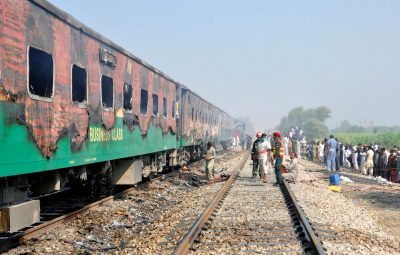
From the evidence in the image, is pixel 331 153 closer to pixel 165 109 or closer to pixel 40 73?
pixel 165 109

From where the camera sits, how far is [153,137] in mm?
14305

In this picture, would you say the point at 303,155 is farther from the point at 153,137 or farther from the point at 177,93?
the point at 153,137

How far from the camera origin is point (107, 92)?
1027cm

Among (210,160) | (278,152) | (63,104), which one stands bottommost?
(210,160)

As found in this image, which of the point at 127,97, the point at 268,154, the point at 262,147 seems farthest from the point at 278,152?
the point at 127,97

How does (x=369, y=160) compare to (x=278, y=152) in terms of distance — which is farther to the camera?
(x=369, y=160)

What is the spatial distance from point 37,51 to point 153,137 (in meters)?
7.52

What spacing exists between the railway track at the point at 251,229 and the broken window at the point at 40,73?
9.63ft

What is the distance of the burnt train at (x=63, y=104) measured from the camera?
244 inches

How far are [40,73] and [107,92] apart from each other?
3.19m

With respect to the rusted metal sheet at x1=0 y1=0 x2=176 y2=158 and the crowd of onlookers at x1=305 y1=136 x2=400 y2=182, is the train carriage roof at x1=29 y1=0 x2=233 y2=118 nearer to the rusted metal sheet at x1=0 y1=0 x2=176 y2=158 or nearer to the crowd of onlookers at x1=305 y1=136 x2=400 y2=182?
the rusted metal sheet at x1=0 y1=0 x2=176 y2=158

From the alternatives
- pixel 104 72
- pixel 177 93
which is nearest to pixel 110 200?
pixel 104 72

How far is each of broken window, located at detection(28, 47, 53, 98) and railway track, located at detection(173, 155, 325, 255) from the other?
9.63 feet

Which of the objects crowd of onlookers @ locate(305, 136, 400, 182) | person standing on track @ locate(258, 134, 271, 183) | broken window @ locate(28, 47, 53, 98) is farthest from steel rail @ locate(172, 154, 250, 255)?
crowd of onlookers @ locate(305, 136, 400, 182)
